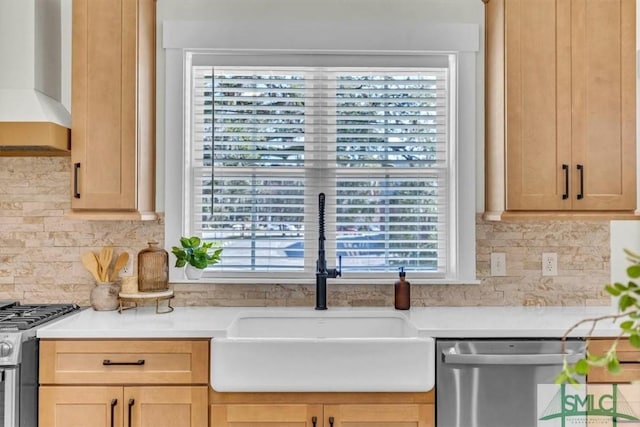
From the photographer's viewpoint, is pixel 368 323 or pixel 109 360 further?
pixel 368 323

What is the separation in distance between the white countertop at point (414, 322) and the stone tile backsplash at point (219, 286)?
0.08 m

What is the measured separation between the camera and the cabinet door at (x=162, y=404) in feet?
6.07

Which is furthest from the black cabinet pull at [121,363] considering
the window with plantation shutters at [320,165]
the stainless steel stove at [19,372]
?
the window with plantation shutters at [320,165]

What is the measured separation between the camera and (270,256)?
97.7 inches

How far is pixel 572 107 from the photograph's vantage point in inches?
85.9

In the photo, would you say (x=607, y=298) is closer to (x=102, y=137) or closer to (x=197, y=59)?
(x=197, y=59)

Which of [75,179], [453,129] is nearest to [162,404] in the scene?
[75,179]

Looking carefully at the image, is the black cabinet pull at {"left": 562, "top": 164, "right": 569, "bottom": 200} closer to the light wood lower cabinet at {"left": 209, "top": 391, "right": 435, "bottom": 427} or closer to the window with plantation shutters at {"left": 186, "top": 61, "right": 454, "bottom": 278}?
the window with plantation shutters at {"left": 186, "top": 61, "right": 454, "bottom": 278}

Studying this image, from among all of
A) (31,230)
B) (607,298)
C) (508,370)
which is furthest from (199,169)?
(607,298)

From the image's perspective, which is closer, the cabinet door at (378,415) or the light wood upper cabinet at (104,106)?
the cabinet door at (378,415)

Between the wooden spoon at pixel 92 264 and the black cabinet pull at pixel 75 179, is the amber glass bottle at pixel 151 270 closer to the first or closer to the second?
the wooden spoon at pixel 92 264

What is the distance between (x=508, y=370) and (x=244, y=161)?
153 cm

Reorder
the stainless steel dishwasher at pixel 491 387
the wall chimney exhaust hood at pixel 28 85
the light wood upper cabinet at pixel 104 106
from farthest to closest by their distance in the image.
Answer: the light wood upper cabinet at pixel 104 106, the wall chimney exhaust hood at pixel 28 85, the stainless steel dishwasher at pixel 491 387

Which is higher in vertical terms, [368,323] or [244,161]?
[244,161]
